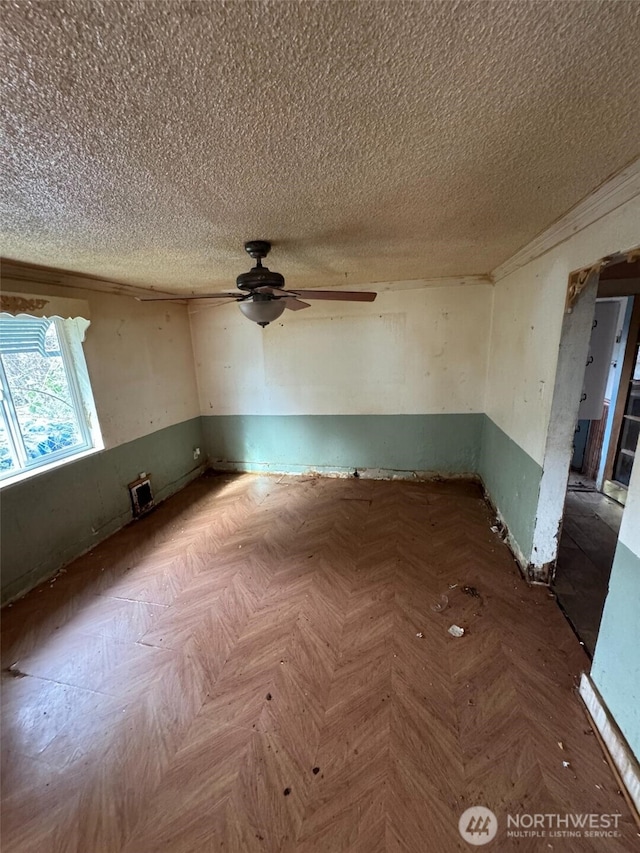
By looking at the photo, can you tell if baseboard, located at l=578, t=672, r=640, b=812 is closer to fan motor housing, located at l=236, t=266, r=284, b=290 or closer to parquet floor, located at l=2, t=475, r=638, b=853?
parquet floor, located at l=2, t=475, r=638, b=853

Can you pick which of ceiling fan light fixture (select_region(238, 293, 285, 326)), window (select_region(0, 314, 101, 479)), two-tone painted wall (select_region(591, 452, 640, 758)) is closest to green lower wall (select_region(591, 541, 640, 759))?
two-tone painted wall (select_region(591, 452, 640, 758))

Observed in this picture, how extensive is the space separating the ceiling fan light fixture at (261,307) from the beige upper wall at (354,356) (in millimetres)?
1921

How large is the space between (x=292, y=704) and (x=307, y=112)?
7.81 ft

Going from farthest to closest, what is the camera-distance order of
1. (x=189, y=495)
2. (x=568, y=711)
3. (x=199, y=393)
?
1. (x=199, y=393)
2. (x=189, y=495)
3. (x=568, y=711)

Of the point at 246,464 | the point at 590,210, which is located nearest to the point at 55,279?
the point at 246,464

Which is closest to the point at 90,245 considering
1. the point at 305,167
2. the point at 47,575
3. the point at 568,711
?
the point at 305,167

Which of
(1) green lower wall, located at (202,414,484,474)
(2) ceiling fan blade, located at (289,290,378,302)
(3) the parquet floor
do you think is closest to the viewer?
(3) the parquet floor

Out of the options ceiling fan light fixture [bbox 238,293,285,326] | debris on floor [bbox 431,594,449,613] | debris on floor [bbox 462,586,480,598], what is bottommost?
debris on floor [bbox 431,594,449,613]

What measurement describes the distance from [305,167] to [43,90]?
2.52ft

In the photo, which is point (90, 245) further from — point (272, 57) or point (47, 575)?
point (47, 575)

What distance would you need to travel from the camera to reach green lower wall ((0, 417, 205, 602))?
2432 millimetres

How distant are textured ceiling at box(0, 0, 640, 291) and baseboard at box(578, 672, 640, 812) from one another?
7.39 ft

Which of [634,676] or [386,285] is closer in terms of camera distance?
[634,676]

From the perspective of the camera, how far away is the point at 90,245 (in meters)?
2.04
